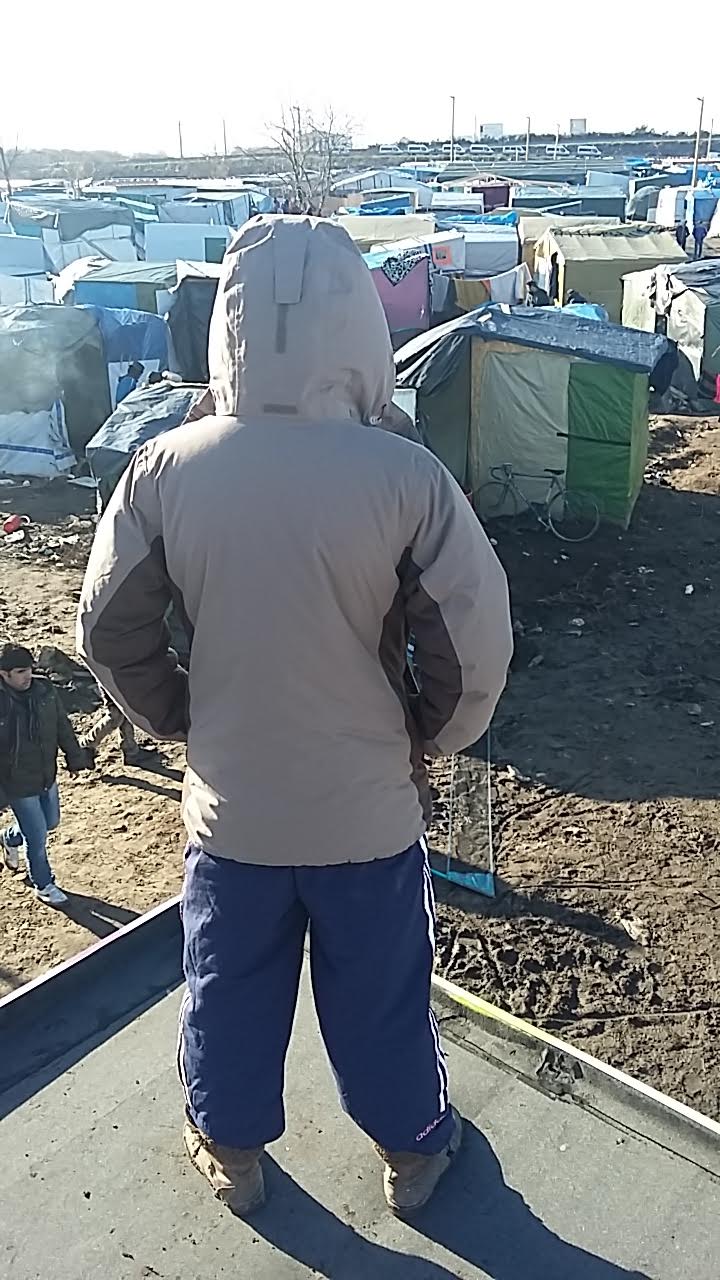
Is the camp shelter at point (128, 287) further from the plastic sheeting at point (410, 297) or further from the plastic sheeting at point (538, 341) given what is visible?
the plastic sheeting at point (538, 341)

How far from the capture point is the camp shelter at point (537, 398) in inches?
404

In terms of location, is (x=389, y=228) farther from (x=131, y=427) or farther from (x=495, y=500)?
(x=131, y=427)

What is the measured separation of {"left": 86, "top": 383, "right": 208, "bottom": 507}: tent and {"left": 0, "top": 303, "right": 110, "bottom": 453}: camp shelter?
337cm

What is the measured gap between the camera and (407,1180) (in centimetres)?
223

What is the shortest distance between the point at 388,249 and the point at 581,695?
506 inches

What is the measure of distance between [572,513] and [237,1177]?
9195 millimetres

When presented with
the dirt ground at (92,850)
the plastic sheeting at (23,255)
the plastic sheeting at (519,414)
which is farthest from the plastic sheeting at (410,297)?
the dirt ground at (92,850)

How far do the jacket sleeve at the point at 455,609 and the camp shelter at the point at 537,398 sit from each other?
27.3 feet

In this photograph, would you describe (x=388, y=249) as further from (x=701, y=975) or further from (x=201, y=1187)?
(x=201, y=1187)

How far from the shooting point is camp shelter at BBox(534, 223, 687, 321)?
1920 centimetres

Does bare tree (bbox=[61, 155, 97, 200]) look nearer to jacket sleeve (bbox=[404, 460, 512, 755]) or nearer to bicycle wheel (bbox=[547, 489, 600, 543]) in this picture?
bicycle wheel (bbox=[547, 489, 600, 543])

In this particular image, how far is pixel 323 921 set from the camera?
80.7 inches

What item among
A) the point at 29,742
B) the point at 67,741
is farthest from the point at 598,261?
the point at 29,742

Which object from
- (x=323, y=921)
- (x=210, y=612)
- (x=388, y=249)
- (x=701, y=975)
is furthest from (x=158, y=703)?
(x=388, y=249)
